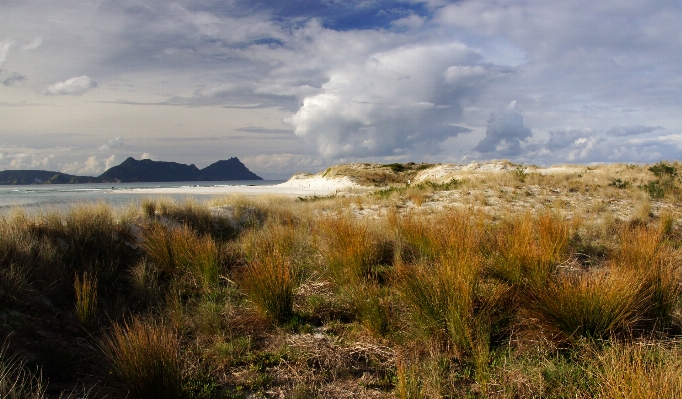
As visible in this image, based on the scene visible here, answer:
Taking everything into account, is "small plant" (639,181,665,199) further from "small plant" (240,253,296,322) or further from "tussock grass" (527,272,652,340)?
"small plant" (240,253,296,322)

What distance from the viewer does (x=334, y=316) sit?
519 cm

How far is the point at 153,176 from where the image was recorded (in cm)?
10850

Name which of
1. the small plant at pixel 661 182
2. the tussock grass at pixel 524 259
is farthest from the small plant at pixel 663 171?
the tussock grass at pixel 524 259

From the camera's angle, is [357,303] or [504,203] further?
[504,203]

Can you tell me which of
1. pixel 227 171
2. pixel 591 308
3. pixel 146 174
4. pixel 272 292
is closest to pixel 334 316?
pixel 272 292

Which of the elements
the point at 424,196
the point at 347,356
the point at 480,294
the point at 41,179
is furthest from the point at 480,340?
the point at 41,179

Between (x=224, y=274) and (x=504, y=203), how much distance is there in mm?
10109

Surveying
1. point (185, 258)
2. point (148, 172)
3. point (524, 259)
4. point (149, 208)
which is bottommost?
point (185, 258)

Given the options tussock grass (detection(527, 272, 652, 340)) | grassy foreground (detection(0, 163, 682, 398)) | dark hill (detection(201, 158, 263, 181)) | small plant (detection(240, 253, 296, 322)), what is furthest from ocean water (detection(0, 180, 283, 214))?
dark hill (detection(201, 158, 263, 181))

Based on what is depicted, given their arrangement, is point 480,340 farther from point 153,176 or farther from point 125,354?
point 153,176

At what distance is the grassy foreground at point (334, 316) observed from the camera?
3.47 metres

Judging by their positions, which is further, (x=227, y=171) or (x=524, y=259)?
(x=227, y=171)

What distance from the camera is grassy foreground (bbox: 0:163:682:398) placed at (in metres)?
3.47

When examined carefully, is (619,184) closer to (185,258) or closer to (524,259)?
(524,259)
